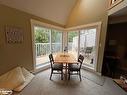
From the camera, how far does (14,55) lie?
2701 mm

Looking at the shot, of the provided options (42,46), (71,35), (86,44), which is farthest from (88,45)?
(42,46)

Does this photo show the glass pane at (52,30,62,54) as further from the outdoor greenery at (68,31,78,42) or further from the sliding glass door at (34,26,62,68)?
the outdoor greenery at (68,31,78,42)

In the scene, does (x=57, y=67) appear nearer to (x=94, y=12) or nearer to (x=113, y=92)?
(x=113, y=92)

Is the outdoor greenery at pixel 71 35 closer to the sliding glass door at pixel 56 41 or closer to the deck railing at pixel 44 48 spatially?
the sliding glass door at pixel 56 41

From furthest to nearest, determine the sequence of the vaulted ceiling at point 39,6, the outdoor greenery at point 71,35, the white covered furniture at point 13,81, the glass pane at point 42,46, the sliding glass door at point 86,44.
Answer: the outdoor greenery at point 71,35
the glass pane at point 42,46
the sliding glass door at point 86,44
the vaulted ceiling at point 39,6
the white covered furniture at point 13,81

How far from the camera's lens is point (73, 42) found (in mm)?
→ 4852

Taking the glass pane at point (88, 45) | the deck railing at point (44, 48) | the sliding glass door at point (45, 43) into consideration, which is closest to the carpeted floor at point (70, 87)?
the glass pane at point (88, 45)

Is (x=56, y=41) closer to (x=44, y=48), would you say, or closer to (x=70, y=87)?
(x=44, y=48)

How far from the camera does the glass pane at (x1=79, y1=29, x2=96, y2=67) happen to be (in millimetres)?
3867

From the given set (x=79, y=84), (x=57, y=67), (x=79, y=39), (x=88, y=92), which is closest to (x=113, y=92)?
(x=88, y=92)

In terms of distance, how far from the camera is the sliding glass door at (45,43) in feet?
14.1

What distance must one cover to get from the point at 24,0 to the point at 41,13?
2.87 feet

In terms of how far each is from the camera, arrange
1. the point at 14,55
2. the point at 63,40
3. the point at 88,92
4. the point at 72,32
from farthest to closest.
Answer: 1. the point at 63,40
2. the point at 72,32
3. the point at 14,55
4. the point at 88,92

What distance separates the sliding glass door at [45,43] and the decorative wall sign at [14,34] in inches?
51.3
